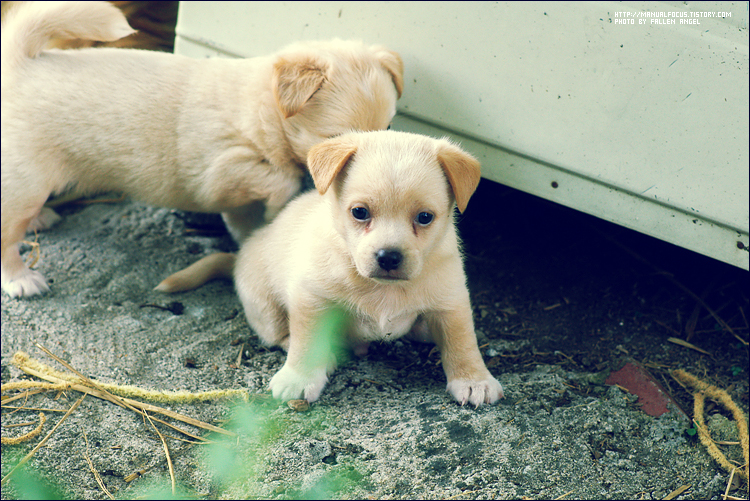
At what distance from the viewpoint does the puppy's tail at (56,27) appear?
3.32 m

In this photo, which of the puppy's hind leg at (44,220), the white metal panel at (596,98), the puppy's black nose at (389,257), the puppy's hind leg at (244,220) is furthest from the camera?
the puppy's hind leg at (44,220)

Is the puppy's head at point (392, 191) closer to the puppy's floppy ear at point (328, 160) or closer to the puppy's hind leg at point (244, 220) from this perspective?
the puppy's floppy ear at point (328, 160)

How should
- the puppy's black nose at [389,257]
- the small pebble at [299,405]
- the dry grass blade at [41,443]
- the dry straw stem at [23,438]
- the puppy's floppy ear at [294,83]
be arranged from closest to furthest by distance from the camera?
the puppy's black nose at [389,257]
the dry grass blade at [41,443]
the dry straw stem at [23,438]
the small pebble at [299,405]
the puppy's floppy ear at [294,83]

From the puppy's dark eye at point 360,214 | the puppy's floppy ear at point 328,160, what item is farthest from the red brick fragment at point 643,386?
the puppy's floppy ear at point 328,160

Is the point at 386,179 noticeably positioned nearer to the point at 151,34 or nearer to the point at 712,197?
the point at 712,197

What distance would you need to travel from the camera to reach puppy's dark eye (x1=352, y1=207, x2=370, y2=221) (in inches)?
91.0

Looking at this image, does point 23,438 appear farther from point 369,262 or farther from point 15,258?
point 369,262

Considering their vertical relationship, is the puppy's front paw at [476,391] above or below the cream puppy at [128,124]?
below

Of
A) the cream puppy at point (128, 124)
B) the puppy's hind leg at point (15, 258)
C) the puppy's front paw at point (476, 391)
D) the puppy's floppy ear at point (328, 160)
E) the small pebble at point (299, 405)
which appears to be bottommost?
the puppy's hind leg at point (15, 258)

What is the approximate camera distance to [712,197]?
284 cm

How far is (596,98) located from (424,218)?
1.21 m

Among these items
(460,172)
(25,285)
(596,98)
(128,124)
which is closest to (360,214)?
(460,172)

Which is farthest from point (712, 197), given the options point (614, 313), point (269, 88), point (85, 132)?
point (85, 132)

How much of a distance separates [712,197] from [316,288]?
6.21 feet
